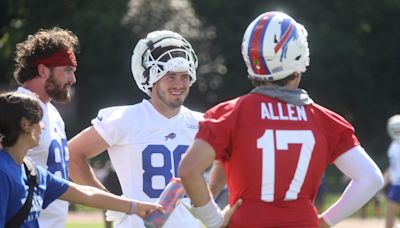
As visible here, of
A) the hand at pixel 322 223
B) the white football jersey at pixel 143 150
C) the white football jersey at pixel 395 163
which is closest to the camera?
the hand at pixel 322 223

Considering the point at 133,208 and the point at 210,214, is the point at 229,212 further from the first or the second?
the point at 133,208

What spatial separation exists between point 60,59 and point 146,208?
1.51m

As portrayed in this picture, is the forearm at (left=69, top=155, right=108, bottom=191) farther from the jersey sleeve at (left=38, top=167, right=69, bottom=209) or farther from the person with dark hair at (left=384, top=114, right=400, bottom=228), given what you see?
the person with dark hair at (left=384, top=114, right=400, bottom=228)

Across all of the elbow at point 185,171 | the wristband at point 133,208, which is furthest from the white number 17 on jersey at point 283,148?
the wristband at point 133,208

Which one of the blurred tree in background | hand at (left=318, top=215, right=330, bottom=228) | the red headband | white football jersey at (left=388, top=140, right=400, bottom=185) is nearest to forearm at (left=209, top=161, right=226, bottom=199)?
hand at (left=318, top=215, right=330, bottom=228)

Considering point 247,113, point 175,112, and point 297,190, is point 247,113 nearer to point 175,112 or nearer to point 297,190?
point 297,190

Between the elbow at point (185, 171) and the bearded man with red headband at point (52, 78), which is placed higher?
the bearded man with red headband at point (52, 78)

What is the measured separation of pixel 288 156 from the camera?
455cm

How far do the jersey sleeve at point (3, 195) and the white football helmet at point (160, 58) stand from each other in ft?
5.35

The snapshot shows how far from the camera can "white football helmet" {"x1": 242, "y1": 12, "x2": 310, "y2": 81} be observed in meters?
4.63

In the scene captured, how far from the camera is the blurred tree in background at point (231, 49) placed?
3638cm

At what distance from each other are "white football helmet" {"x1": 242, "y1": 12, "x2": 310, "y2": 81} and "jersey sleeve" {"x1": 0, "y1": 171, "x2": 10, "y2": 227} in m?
1.43

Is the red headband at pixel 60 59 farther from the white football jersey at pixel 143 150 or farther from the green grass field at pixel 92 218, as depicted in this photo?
the green grass field at pixel 92 218

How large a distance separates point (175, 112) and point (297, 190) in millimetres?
2104
